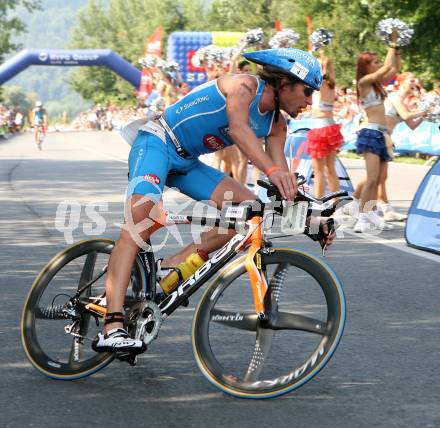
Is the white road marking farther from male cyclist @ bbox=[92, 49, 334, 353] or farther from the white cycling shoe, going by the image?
the white cycling shoe

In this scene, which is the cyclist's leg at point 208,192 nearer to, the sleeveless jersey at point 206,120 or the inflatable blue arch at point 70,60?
the sleeveless jersey at point 206,120

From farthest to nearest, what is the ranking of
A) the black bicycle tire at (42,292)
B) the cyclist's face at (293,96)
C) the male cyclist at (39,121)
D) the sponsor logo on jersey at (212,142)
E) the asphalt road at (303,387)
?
the male cyclist at (39,121) < the black bicycle tire at (42,292) < the sponsor logo on jersey at (212,142) < the cyclist's face at (293,96) < the asphalt road at (303,387)

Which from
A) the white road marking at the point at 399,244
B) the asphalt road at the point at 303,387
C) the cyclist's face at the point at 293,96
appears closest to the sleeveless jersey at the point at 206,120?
the cyclist's face at the point at 293,96

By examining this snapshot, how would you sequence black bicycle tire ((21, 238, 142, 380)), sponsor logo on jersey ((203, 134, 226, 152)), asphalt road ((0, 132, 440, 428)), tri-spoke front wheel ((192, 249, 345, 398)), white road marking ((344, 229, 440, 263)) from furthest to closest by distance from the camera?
white road marking ((344, 229, 440, 263))
black bicycle tire ((21, 238, 142, 380))
sponsor logo on jersey ((203, 134, 226, 152))
tri-spoke front wheel ((192, 249, 345, 398))
asphalt road ((0, 132, 440, 428))

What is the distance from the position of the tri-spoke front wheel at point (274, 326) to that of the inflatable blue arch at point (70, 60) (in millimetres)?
54060

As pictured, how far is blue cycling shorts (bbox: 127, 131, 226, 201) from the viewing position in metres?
4.79

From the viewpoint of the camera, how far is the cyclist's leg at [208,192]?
4914 mm

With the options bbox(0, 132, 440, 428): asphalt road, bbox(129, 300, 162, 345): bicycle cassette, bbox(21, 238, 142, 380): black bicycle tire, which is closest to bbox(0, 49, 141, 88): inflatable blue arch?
bbox(0, 132, 440, 428): asphalt road

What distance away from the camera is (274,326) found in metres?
4.61

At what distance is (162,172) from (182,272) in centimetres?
49

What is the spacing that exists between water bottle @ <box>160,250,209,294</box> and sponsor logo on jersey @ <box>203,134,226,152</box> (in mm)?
521

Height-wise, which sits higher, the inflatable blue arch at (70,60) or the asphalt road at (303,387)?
the asphalt road at (303,387)

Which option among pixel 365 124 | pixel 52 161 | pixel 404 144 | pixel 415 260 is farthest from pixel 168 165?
pixel 52 161

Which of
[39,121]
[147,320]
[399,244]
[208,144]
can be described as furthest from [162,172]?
A: [39,121]
